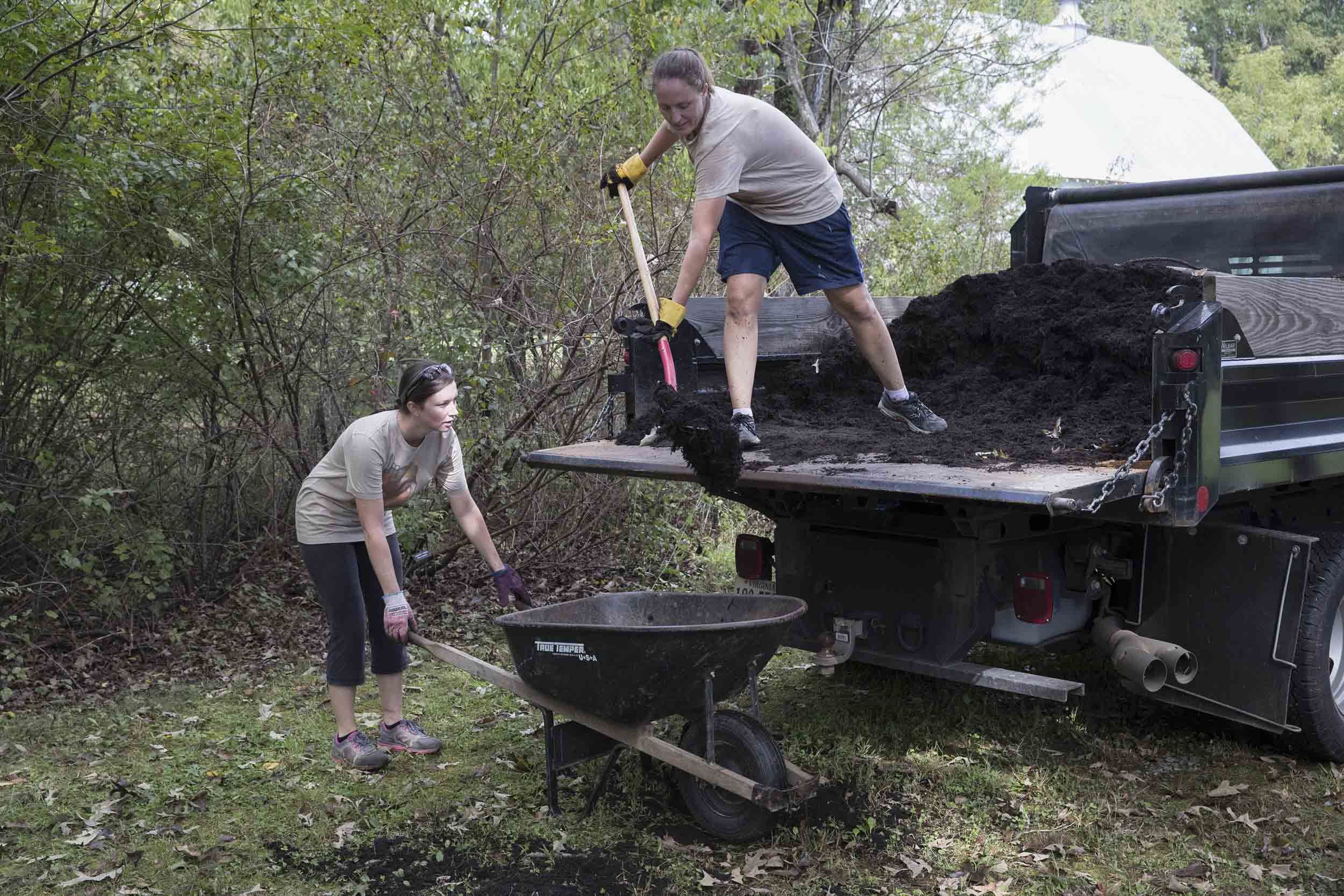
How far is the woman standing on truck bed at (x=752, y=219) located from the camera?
14.1ft

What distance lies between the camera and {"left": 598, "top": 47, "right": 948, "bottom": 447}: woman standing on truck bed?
431cm

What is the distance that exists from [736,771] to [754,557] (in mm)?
1299

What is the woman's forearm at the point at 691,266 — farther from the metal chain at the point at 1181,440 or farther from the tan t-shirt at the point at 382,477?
the metal chain at the point at 1181,440

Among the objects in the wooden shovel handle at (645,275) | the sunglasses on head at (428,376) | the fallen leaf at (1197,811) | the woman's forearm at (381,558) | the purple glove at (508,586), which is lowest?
the fallen leaf at (1197,811)

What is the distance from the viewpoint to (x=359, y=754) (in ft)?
14.7

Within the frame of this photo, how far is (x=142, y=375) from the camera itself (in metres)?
6.38

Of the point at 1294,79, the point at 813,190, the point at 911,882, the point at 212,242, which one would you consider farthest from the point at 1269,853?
the point at 1294,79

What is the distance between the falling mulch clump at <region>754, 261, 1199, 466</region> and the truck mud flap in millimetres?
511

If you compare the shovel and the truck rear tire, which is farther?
the shovel

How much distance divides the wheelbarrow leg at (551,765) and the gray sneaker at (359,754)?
88 cm

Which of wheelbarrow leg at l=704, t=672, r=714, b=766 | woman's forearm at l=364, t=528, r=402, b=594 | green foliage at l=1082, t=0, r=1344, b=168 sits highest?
green foliage at l=1082, t=0, r=1344, b=168

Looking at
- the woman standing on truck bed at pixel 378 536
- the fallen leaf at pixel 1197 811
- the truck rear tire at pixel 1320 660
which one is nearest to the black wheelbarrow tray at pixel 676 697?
the woman standing on truck bed at pixel 378 536

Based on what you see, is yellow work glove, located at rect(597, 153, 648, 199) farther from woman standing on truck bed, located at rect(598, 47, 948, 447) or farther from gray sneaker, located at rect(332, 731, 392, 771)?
gray sneaker, located at rect(332, 731, 392, 771)

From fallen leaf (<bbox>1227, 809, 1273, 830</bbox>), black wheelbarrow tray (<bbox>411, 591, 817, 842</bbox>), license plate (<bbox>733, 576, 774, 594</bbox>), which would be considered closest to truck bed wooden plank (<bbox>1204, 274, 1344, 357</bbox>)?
fallen leaf (<bbox>1227, 809, 1273, 830</bbox>)
